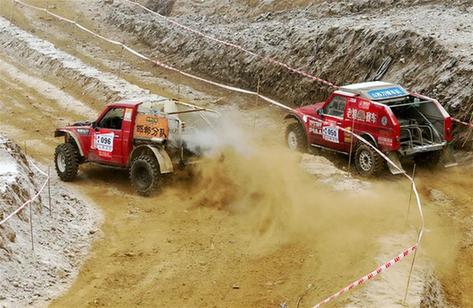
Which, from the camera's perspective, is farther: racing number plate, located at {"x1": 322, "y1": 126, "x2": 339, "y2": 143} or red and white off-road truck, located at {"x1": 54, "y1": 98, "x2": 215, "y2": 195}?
racing number plate, located at {"x1": 322, "y1": 126, "x2": 339, "y2": 143}

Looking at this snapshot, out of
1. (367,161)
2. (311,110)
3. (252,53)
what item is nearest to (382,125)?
(367,161)

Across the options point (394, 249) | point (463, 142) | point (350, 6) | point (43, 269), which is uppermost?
point (350, 6)

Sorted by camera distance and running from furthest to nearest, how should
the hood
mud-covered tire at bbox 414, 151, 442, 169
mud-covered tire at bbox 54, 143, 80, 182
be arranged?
the hood, mud-covered tire at bbox 54, 143, 80, 182, mud-covered tire at bbox 414, 151, 442, 169

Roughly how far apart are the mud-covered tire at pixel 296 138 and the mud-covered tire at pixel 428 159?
2.59 m

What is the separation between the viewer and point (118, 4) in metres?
30.4

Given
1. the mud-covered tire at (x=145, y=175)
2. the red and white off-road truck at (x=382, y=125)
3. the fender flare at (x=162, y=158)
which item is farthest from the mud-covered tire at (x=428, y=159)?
the mud-covered tire at (x=145, y=175)

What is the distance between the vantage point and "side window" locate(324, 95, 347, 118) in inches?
536

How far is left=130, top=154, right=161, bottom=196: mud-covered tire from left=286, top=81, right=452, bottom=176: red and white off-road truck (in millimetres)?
3992

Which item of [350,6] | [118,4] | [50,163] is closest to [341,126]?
[50,163]

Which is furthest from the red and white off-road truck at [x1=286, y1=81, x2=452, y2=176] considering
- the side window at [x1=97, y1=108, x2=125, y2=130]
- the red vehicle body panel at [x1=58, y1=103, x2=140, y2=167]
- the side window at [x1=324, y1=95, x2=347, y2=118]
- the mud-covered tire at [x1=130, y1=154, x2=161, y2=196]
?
the side window at [x1=97, y1=108, x2=125, y2=130]

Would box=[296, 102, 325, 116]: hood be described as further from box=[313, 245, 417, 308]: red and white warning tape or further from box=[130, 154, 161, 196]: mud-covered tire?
box=[313, 245, 417, 308]: red and white warning tape

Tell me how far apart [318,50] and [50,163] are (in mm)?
→ 8193

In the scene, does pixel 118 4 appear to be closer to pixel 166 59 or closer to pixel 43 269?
pixel 166 59

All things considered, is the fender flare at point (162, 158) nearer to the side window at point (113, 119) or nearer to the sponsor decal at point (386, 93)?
the side window at point (113, 119)
